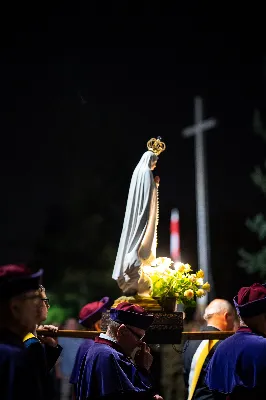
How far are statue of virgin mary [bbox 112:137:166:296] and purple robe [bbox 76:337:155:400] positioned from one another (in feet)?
5.63

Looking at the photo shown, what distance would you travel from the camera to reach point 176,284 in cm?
690

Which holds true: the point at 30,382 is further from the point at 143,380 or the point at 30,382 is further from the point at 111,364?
the point at 143,380

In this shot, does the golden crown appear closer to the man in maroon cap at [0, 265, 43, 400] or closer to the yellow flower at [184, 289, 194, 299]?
the yellow flower at [184, 289, 194, 299]

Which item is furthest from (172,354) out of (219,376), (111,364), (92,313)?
(111,364)

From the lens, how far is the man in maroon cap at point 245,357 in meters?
5.18

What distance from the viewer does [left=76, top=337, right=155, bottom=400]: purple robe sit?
512cm

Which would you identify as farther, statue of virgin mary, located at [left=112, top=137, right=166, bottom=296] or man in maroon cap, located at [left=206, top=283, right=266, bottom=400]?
statue of virgin mary, located at [left=112, top=137, right=166, bottom=296]

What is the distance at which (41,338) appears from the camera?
19.5 feet

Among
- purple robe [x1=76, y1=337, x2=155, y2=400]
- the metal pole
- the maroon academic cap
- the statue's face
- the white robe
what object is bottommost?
purple robe [x1=76, y1=337, x2=155, y2=400]

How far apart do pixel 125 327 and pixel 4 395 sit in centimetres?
200

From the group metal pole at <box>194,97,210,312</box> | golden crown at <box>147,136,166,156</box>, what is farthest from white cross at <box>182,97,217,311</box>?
golden crown at <box>147,136,166,156</box>

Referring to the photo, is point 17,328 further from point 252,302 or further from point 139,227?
point 139,227

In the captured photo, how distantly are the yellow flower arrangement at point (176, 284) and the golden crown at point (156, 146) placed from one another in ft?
4.90

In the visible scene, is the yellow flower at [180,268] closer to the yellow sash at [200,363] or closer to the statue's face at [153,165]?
the yellow sash at [200,363]
